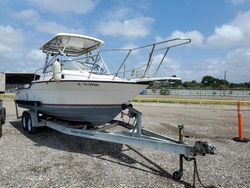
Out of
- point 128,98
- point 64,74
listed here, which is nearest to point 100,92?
point 128,98

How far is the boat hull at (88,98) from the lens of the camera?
5.98 metres

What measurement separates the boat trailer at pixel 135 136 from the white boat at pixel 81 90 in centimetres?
25

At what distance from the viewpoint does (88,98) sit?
240 inches

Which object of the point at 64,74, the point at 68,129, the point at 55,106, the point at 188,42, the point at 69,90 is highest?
the point at 188,42

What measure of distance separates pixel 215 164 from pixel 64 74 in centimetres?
407

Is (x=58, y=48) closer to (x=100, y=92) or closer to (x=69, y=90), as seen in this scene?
(x=69, y=90)

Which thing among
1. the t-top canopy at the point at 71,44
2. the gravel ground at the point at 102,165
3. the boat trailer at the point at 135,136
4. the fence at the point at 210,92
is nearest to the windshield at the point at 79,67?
the t-top canopy at the point at 71,44

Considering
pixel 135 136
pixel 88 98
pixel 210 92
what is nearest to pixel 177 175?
pixel 135 136

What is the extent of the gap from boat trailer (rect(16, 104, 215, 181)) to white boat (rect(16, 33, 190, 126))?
0.83 ft

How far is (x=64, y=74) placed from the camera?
21.0 feet

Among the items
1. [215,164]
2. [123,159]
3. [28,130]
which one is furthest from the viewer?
[28,130]

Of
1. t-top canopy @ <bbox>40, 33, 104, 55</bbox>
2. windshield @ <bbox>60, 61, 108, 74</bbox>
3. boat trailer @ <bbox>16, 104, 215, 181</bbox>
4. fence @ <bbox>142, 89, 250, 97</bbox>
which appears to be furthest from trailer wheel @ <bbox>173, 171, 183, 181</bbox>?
fence @ <bbox>142, 89, 250, 97</bbox>

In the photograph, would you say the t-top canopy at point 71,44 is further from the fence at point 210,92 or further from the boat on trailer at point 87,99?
the fence at point 210,92

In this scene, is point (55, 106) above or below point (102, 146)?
above
